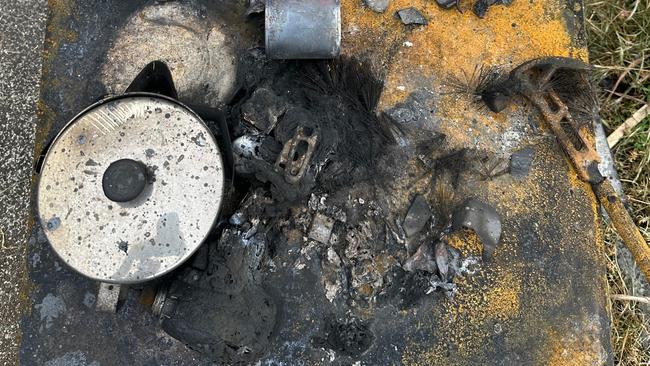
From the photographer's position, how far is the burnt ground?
2135 mm

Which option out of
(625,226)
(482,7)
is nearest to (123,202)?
(482,7)

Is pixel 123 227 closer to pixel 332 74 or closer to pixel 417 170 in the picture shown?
pixel 332 74

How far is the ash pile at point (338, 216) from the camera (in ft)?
7.03

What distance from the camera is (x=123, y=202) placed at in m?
1.83

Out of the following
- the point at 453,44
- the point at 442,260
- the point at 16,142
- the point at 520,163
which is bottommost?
the point at 442,260

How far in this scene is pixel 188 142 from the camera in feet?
6.26

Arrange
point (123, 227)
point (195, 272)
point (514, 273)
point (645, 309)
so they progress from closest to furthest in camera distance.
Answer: point (123, 227) < point (195, 272) < point (514, 273) < point (645, 309)

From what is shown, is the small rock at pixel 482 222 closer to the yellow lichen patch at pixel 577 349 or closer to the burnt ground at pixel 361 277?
the burnt ground at pixel 361 277

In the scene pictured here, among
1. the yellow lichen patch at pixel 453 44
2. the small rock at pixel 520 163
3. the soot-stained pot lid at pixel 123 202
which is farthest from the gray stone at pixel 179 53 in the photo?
the small rock at pixel 520 163

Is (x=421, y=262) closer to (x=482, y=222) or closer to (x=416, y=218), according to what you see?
(x=416, y=218)

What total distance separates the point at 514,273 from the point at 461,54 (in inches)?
38.9

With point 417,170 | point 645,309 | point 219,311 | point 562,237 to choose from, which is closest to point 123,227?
point 219,311

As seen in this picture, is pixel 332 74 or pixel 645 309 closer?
pixel 332 74

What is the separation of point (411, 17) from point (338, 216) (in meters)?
0.96
